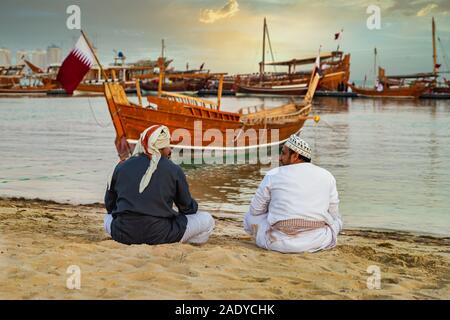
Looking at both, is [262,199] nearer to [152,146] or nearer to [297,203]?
[297,203]

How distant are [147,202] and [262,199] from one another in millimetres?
990

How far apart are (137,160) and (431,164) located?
13464 millimetres

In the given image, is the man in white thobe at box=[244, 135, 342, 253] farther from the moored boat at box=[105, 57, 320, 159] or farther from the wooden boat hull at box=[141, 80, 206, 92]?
the wooden boat hull at box=[141, 80, 206, 92]

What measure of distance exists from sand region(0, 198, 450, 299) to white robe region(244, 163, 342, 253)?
0.13 metres

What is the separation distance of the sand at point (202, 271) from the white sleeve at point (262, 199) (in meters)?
0.36

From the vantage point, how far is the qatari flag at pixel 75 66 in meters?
10.9

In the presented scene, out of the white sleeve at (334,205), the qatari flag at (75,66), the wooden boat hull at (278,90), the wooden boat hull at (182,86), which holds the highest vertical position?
the wooden boat hull at (182,86)

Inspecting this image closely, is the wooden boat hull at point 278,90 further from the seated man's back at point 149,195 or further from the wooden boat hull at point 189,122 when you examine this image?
the seated man's back at point 149,195

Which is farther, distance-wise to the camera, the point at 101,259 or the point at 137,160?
the point at 137,160

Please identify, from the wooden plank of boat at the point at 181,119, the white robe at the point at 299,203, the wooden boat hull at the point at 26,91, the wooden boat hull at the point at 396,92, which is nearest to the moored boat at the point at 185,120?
the wooden plank of boat at the point at 181,119

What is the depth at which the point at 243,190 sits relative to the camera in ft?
38.3
